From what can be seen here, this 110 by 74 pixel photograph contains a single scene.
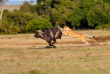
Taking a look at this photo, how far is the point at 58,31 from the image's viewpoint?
1836 cm

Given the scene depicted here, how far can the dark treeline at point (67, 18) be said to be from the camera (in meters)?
46.6

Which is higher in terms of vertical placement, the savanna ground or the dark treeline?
the savanna ground

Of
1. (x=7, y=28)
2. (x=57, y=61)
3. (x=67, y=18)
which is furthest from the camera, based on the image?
(x=67, y=18)

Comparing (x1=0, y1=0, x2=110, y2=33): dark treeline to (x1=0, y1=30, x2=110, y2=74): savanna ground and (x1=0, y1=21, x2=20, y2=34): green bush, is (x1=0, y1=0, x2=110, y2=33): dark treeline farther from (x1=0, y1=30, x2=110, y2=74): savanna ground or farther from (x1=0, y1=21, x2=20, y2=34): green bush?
(x1=0, y1=30, x2=110, y2=74): savanna ground

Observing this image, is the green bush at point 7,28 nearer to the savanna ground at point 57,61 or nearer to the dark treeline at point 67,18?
the dark treeline at point 67,18

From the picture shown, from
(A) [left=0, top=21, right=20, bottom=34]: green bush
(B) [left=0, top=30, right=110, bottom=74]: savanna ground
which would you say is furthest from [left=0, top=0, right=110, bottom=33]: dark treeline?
(B) [left=0, top=30, right=110, bottom=74]: savanna ground

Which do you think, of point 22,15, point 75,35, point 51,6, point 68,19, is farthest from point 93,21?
point 75,35

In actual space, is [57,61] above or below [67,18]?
above

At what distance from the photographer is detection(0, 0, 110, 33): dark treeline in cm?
4656

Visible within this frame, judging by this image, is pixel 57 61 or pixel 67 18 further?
pixel 67 18

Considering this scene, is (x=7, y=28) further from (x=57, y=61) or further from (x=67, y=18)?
(x=57, y=61)

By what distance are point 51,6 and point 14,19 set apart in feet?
59.5

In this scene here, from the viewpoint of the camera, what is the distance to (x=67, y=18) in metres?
60.8

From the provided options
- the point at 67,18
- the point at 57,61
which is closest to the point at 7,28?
the point at 67,18
